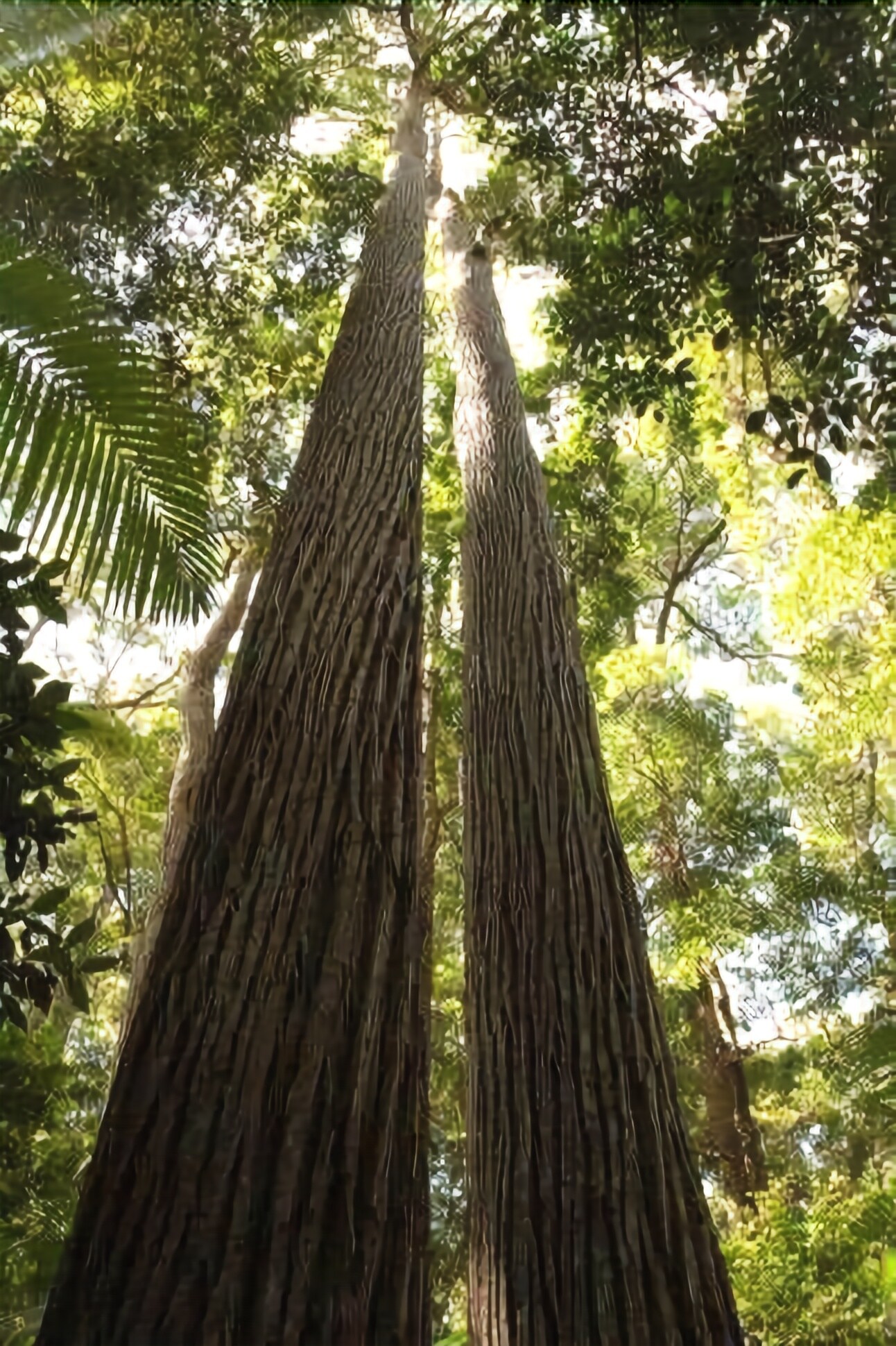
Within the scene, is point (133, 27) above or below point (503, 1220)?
above

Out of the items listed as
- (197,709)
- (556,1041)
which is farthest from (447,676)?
(556,1041)

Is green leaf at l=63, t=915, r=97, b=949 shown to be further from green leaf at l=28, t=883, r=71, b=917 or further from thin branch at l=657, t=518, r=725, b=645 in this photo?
thin branch at l=657, t=518, r=725, b=645

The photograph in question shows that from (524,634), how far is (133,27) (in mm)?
3991

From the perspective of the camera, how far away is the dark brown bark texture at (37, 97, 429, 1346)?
1.25 metres

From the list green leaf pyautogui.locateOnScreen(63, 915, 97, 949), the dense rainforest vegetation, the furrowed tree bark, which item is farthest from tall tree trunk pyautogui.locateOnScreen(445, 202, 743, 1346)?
the furrowed tree bark

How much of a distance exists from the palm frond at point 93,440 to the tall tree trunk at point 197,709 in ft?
8.09

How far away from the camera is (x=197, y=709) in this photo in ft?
20.2

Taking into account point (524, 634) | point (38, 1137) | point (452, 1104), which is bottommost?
point (38, 1137)

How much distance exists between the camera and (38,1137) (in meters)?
4.36

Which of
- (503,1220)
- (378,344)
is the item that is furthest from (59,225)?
(503,1220)

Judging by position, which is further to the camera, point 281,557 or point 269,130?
point 269,130

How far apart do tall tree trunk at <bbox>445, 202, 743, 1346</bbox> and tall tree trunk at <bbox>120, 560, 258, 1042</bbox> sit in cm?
229

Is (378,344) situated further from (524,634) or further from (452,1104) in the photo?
(452,1104)

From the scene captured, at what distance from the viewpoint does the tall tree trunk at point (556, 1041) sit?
5.91 feet
